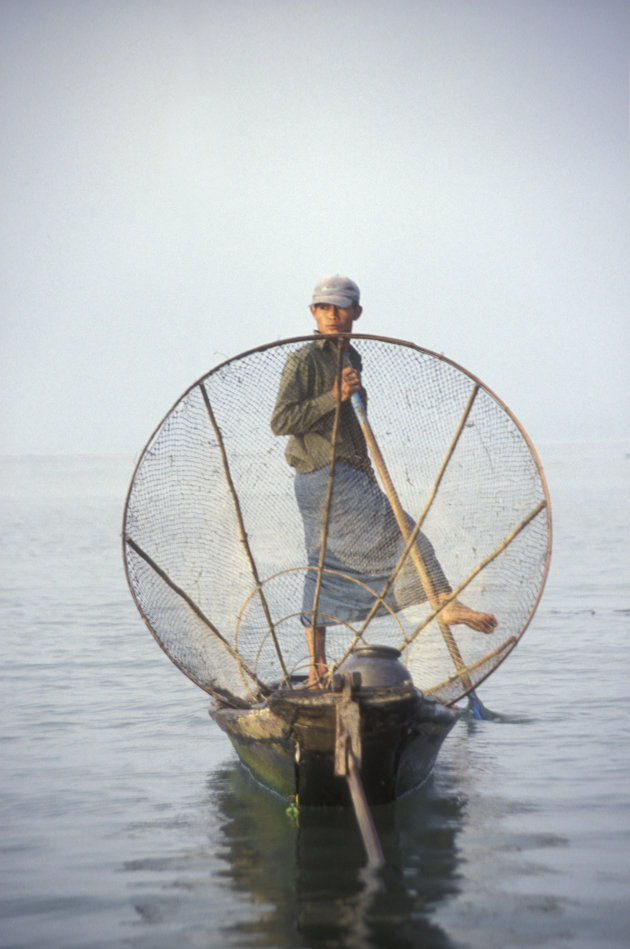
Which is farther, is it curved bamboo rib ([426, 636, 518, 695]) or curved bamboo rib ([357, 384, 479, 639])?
curved bamboo rib ([357, 384, 479, 639])

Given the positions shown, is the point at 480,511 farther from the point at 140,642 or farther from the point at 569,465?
the point at 569,465

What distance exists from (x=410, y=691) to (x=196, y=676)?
147 centimetres

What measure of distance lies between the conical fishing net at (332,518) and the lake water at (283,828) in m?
0.59

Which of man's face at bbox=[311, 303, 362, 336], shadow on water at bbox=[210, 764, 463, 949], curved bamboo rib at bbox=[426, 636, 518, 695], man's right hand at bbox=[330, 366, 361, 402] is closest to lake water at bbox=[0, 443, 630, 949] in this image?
shadow on water at bbox=[210, 764, 463, 949]

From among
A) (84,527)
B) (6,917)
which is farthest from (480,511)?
(84,527)

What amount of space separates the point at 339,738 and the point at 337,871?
41 cm

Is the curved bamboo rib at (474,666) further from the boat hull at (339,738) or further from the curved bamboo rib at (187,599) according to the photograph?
the curved bamboo rib at (187,599)

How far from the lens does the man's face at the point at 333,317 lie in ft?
15.6

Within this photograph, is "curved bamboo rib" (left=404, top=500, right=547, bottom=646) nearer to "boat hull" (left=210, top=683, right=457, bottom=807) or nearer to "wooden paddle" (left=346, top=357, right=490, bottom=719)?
"wooden paddle" (left=346, top=357, right=490, bottom=719)

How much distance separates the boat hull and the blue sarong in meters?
0.79

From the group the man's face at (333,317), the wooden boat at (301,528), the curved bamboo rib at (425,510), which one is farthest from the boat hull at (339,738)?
the man's face at (333,317)

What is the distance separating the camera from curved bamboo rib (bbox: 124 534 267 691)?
184 inches

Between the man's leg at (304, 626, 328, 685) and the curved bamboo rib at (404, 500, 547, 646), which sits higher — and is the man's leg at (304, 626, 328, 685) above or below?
below

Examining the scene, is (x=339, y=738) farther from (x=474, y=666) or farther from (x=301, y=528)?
(x=301, y=528)
